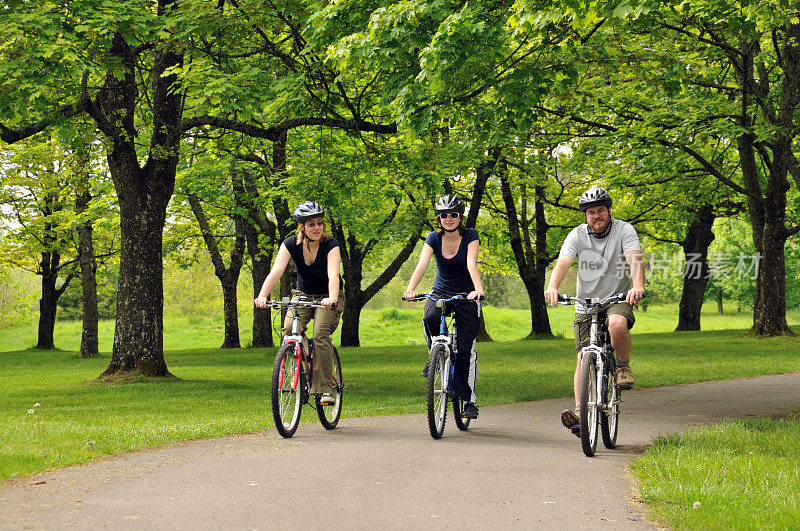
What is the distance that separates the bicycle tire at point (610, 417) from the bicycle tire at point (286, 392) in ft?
9.24

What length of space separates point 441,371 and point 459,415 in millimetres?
721

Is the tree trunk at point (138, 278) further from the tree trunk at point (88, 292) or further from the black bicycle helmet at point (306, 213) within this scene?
A: the tree trunk at point (88, 292)

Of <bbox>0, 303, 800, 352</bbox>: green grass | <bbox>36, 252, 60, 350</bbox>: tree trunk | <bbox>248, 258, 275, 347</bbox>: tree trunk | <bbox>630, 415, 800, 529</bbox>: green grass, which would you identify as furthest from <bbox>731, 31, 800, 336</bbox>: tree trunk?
<bbox>36, 252, 60, 350</bbox>: tree trunk

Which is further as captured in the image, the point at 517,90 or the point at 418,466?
the point at 517,90

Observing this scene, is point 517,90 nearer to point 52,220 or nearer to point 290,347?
point 290,347

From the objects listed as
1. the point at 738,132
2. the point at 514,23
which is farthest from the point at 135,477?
the point at 738,132

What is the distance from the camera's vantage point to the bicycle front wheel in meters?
6.38

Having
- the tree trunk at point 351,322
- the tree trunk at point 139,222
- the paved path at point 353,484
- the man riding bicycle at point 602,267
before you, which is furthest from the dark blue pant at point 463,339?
the tree trunk at point 351,322

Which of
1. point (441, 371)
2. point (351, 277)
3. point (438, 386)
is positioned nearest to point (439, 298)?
point (441, 371)

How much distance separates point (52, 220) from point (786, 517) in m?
31.0

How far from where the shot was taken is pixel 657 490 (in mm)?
5090

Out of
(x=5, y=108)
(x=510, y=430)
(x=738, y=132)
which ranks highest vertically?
(x=738, y=132)

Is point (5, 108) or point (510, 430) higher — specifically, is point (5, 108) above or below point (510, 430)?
above

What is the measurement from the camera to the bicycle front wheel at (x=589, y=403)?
6383 millimetres
